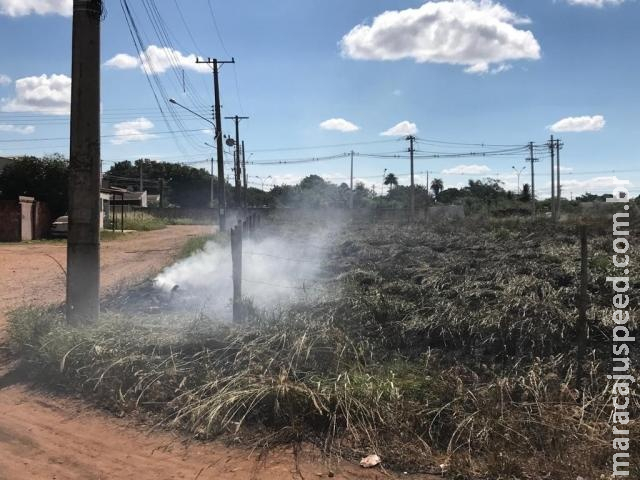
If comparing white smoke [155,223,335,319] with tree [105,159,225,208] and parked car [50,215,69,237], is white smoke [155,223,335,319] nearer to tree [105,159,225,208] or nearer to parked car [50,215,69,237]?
parked car [50,215,69,237]

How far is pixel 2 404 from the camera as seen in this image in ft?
16.9

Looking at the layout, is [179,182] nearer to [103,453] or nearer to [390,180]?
[390,180]

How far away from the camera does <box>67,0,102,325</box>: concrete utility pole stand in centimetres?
680

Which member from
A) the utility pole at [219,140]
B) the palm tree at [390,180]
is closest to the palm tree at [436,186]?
the palm tree at [390,180]

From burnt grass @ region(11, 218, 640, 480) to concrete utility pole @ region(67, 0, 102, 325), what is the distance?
0.51 m

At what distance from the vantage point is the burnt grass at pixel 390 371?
3.95m

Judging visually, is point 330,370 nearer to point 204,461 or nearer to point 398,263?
point 204,461

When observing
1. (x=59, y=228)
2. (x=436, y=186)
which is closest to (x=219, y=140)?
(x=59, y=228)

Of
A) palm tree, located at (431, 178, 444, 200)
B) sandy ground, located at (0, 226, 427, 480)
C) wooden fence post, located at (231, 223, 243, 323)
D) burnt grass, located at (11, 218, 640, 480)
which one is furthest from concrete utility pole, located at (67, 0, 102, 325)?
palm tree, located at (431, 178, 444, 200)

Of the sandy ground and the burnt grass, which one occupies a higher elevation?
the burnt grass

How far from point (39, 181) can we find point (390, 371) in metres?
30.5

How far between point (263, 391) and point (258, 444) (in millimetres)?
502

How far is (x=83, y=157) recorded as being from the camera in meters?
6.82

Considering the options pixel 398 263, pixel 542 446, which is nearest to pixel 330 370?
pixel 542 446
